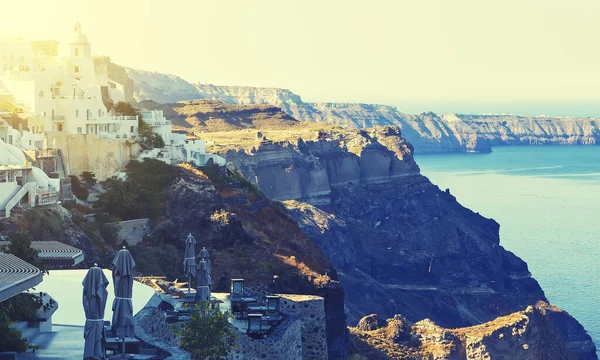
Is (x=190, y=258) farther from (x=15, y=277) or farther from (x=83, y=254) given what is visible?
(x=15, y=277)

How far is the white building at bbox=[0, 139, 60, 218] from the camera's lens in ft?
154

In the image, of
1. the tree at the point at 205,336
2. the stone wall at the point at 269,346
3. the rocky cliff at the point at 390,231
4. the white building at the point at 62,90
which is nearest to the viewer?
the tree at the point at 205,336

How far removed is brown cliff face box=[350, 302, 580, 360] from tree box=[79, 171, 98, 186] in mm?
12099

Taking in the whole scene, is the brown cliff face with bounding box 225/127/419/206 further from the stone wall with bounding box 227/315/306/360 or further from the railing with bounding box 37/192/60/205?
the stone wall with bounding box 227/315/306/360

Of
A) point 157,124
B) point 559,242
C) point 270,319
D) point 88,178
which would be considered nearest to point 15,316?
point 270,319

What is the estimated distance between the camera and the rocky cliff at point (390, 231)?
330ft

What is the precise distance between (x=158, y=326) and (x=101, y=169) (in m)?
28.0

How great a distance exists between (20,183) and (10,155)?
1.27 m

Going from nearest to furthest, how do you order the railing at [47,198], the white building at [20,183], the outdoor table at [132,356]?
1. the outdoor table at [132,356]
2. the white building at [20,183]
3. the railing at [47,198]

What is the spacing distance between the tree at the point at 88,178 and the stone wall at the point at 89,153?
2.04 feet

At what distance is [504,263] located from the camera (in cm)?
11788

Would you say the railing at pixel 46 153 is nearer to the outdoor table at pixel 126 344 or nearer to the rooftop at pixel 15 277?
the rooftop at pixel 15 277

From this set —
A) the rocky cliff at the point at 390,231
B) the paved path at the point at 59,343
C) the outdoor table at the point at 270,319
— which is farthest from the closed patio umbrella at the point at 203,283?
the rocky cliff at the point at 390,231

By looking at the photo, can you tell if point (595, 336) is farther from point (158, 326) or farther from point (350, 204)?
point (158, 326)
